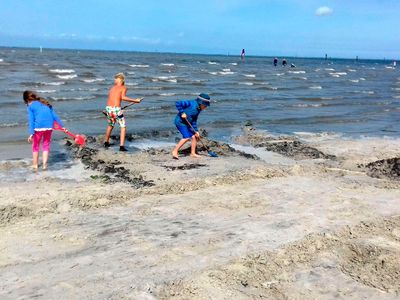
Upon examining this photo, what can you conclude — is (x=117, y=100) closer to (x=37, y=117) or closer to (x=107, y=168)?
(x=107, y=168)

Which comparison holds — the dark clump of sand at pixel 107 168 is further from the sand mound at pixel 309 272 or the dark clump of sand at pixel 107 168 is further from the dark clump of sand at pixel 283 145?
the dark clump of sand at pixel 283 145

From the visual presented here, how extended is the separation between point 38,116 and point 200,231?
13.2 ft

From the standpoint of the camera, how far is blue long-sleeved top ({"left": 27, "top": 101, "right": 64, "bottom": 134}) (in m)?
7.84

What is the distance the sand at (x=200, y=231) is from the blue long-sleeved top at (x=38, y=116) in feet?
2.75

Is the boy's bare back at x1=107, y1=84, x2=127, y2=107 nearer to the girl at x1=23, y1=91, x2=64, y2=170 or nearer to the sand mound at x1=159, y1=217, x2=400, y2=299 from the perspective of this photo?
the girl at x1=23, y1=91, x2=64, y2=170

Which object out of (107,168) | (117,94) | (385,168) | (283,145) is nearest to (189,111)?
(117,94)

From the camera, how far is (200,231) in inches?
213

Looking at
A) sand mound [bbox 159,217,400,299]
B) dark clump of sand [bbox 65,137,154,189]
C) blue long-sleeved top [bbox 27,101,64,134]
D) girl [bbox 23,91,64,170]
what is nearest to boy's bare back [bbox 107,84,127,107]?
dark clump of sand [bbox 65,137,154,189]

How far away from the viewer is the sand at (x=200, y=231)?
13.8ft

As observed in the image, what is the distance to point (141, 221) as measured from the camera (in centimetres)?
568

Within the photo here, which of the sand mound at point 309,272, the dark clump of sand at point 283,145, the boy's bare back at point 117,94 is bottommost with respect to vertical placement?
the sand mound at point 309,272

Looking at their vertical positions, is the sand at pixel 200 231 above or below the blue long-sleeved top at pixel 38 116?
below

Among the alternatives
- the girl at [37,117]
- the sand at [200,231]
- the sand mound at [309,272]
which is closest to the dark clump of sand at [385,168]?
the sand at [200,231]

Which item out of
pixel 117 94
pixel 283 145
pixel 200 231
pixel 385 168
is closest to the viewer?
pixel 200 231
